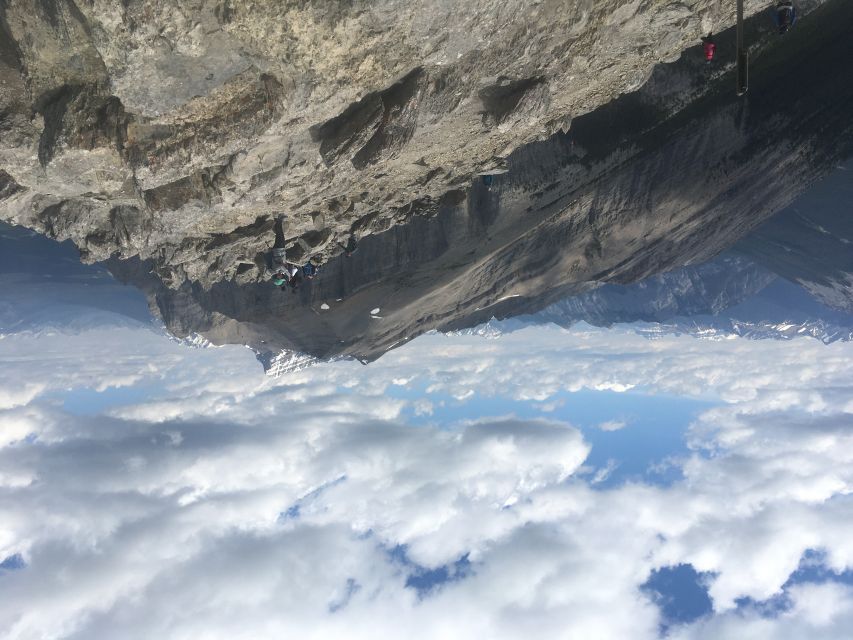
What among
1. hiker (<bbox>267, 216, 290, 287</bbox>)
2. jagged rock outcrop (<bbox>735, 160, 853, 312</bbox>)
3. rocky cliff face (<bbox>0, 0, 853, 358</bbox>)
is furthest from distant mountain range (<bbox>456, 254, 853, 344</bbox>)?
hiker (<bbox>267, 216, 290, 287</bbox>)

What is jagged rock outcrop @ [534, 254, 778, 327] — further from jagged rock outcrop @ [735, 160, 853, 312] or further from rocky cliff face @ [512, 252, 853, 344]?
jagged rock outcrop @ [735, 160, 853, 312]

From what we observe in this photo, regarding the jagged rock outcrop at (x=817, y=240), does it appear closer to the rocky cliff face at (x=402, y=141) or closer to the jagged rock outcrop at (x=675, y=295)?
the rocky cliff face at (x=402, y=141)

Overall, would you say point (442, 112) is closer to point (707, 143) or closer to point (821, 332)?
point (707, 143)

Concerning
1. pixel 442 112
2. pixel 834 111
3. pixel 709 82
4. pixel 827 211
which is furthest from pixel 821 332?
pixel 442 112

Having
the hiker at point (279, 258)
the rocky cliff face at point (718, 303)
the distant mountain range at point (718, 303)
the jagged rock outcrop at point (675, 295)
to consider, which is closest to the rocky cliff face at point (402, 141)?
the hiker at point (279, 258)

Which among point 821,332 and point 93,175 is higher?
point 93,175

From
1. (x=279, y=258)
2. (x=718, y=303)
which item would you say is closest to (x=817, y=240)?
(x=279, y=258)
